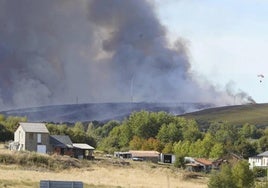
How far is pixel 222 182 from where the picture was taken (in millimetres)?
53781

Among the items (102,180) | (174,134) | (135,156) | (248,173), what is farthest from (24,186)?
(174,134)

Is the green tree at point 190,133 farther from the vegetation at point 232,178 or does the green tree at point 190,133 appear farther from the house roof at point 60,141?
the vegetation at point 232,178

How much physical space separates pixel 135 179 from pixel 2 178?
1631 cm

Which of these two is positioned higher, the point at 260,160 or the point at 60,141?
the point at 60,141

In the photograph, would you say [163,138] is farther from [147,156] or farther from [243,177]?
[243,177]

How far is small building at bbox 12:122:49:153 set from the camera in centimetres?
8262

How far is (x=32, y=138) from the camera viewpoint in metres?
83.5

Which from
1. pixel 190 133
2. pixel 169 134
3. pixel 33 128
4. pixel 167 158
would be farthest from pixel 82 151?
pixel 190 133

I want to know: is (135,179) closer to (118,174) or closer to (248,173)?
(118,174)

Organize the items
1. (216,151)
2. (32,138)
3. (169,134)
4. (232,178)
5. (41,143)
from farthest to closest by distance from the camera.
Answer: (169,134), (216,151), (41,143), (32,138), (232,178)

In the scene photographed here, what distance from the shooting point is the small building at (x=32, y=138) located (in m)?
82.6

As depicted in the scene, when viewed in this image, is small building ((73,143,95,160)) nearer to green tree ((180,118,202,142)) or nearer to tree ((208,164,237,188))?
tree ((208,164,237,188))

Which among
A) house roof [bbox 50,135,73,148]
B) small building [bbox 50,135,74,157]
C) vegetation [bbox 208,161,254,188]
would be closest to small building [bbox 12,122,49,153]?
small building [bbox 50,135,74,157]

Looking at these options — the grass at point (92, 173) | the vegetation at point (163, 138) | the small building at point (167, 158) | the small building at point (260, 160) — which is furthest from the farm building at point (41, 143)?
the small building at point (260, 160)
